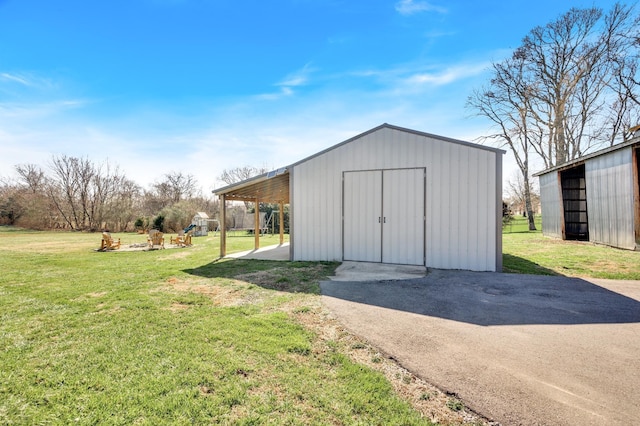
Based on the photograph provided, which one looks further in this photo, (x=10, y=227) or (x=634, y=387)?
(x=10, y=227)

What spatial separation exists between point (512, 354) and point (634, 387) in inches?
29.6

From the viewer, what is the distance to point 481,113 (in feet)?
68.4

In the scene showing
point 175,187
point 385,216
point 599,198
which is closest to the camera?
point 385,216

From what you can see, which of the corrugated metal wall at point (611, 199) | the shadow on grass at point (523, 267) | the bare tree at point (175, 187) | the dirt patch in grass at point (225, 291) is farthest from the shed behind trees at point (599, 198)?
the bare tree at point (175, 187)

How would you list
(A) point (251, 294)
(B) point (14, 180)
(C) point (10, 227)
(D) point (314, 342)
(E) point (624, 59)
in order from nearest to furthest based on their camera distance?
(D) point (314, 342) < (A) point (251, 294) < (E) point (624, 59) < (C) point (10, 227) < (B) point (14, 180)

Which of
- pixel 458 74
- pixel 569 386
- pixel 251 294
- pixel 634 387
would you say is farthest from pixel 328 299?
pixel 458 74

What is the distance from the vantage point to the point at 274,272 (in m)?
6.64

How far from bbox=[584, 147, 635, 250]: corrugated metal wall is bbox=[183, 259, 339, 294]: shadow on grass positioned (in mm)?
8832

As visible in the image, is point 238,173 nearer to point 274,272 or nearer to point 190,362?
point 274,272

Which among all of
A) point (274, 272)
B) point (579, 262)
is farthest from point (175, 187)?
point (579, 262)

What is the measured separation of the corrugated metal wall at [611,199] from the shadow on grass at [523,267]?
12.0ft

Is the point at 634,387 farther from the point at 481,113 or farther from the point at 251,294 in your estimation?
the point at 481,113

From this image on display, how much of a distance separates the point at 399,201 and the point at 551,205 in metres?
10.5

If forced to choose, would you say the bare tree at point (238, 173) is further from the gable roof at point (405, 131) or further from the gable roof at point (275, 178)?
the gable roof at point (405, 131)
